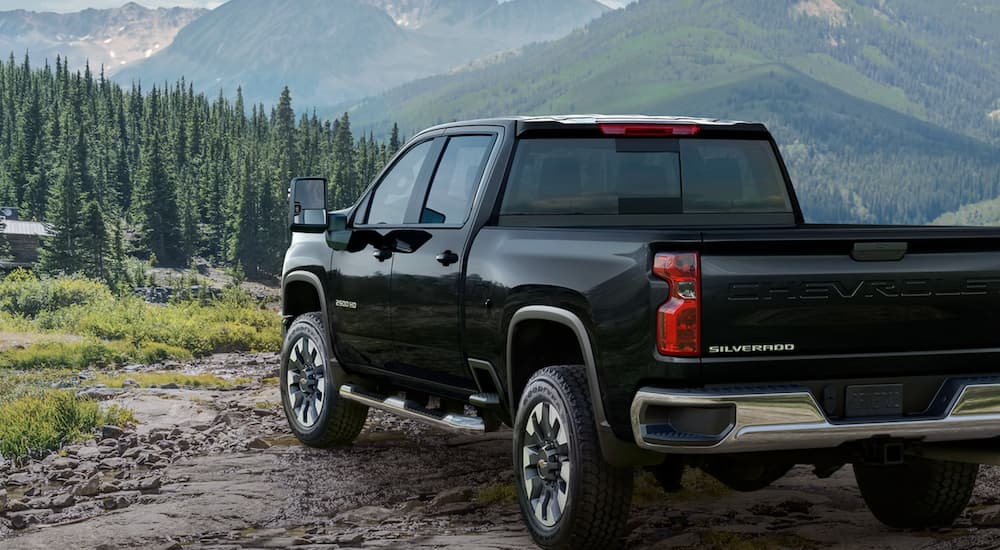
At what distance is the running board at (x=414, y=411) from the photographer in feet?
22.6

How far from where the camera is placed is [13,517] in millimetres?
7137

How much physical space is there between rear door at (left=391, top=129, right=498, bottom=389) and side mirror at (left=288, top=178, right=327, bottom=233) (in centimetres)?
96

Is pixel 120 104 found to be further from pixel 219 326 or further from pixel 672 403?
pixel 672 403

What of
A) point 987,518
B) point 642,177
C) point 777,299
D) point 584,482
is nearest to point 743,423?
point 777,299

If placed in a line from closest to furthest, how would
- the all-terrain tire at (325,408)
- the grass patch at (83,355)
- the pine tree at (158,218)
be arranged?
the all-terrain tire at (325,408) → the grass patch at (83,355) → the pine tree at (158,218)

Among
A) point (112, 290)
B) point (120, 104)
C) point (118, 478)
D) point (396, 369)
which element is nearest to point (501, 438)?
point (396, 369)

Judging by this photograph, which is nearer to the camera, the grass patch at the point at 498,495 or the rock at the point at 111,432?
the grass patch at the point at 498,495

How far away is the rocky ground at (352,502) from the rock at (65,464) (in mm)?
14

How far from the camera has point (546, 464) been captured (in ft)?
19.6

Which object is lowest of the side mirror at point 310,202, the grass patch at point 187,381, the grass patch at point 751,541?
the grass patch at point 187,381

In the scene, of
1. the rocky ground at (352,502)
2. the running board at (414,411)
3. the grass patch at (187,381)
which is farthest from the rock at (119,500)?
the grass patch at (187,381)

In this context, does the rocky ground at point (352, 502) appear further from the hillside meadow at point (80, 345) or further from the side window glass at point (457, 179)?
the side window glass at point (457, 179)

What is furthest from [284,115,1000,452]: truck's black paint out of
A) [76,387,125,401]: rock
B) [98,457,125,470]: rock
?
[76,387,125,401]: rock

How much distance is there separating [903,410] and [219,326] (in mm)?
30544
